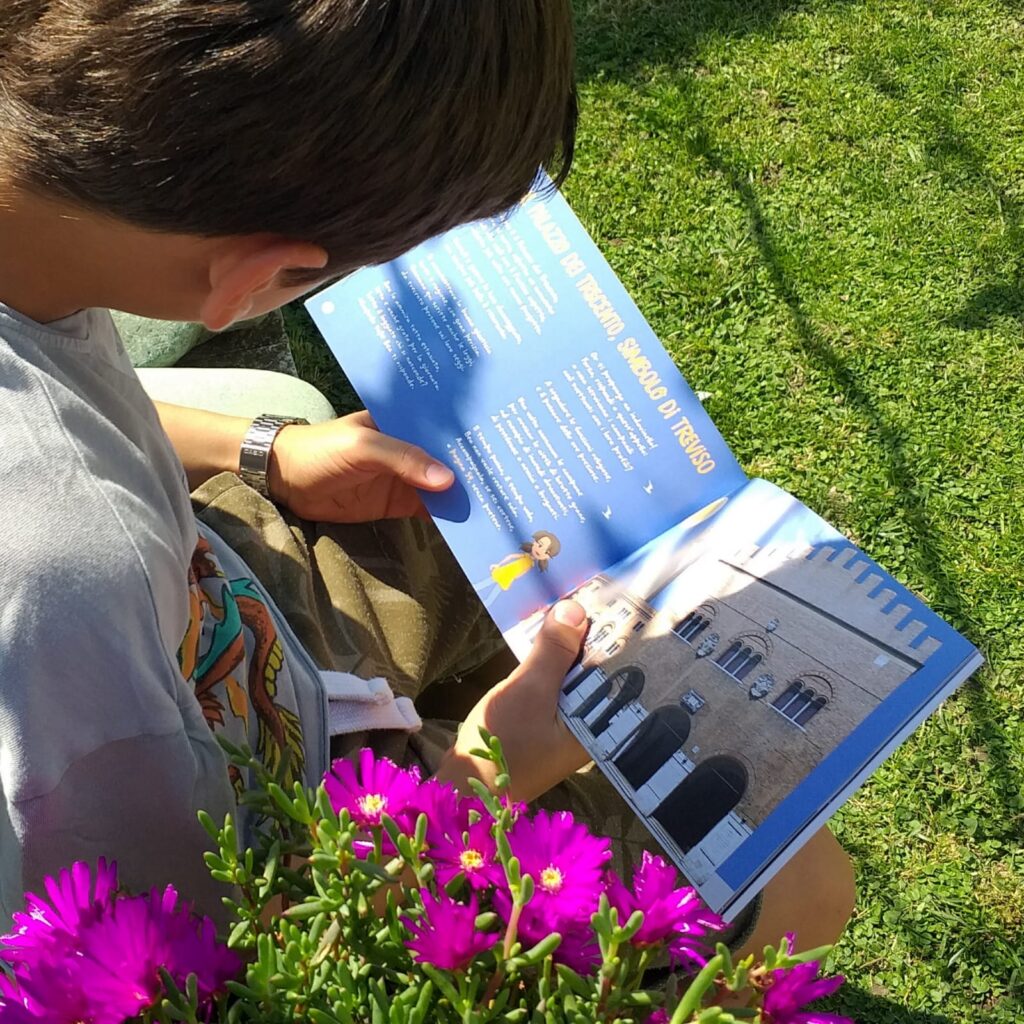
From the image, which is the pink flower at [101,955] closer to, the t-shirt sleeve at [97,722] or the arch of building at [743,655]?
the t-shirt sleeve at [97,722]

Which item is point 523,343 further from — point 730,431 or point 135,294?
point 730,431

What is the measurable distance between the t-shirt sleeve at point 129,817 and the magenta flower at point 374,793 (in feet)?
0.69

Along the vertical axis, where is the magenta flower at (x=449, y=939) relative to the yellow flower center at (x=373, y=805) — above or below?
below

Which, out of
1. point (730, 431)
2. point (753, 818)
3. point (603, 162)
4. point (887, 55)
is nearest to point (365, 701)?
point (753, 818)

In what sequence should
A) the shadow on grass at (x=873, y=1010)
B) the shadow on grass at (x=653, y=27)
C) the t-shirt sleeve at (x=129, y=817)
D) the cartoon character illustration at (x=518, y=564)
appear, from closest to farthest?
the t-shirt sleeve at (x=129, y=817) → the cartoon character illustration at (x=518, y=564) → the shadow on grass at (x=873, y=1010) → the shadow on grass at (x=653, y=27)

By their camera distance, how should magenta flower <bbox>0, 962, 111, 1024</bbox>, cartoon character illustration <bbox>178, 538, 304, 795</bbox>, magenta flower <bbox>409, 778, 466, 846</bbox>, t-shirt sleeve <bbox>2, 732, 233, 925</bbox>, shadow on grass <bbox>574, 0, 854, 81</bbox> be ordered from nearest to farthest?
1. magenta flower <bbox>0, 962, 111, 1024</bbox>
2. magenta flower <bbox>409, 778, 466, 846</bbox>
3. t-shirt sleeve <bbox>2, 732, 233, 925</bbox>
4. cartoon character illustration <bbox>178, 538, 304, 795</bbox>
5. shadow on grass <bbox>574, 0, 854, 81</bbox>

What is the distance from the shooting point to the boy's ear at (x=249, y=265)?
2.92ft

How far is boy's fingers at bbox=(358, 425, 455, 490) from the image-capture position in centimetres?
137

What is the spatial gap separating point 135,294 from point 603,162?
2081mm

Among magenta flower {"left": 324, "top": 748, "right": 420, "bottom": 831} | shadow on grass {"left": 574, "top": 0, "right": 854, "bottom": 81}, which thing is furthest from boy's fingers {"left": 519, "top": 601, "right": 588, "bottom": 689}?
shadow on grass {"left": 574, "top": 0, "right": 854, "bottom": 81}

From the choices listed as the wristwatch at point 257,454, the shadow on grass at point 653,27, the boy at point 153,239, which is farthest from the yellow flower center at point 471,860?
the shadow on grass at point 653,27

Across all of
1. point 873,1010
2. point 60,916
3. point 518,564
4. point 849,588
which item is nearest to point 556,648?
point 518,564

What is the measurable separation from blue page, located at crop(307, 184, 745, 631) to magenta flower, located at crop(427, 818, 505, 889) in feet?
2.14

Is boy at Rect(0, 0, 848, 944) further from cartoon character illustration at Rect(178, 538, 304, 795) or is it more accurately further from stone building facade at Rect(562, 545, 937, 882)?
stone building facade at Rect(562, 545, 937, 882)
